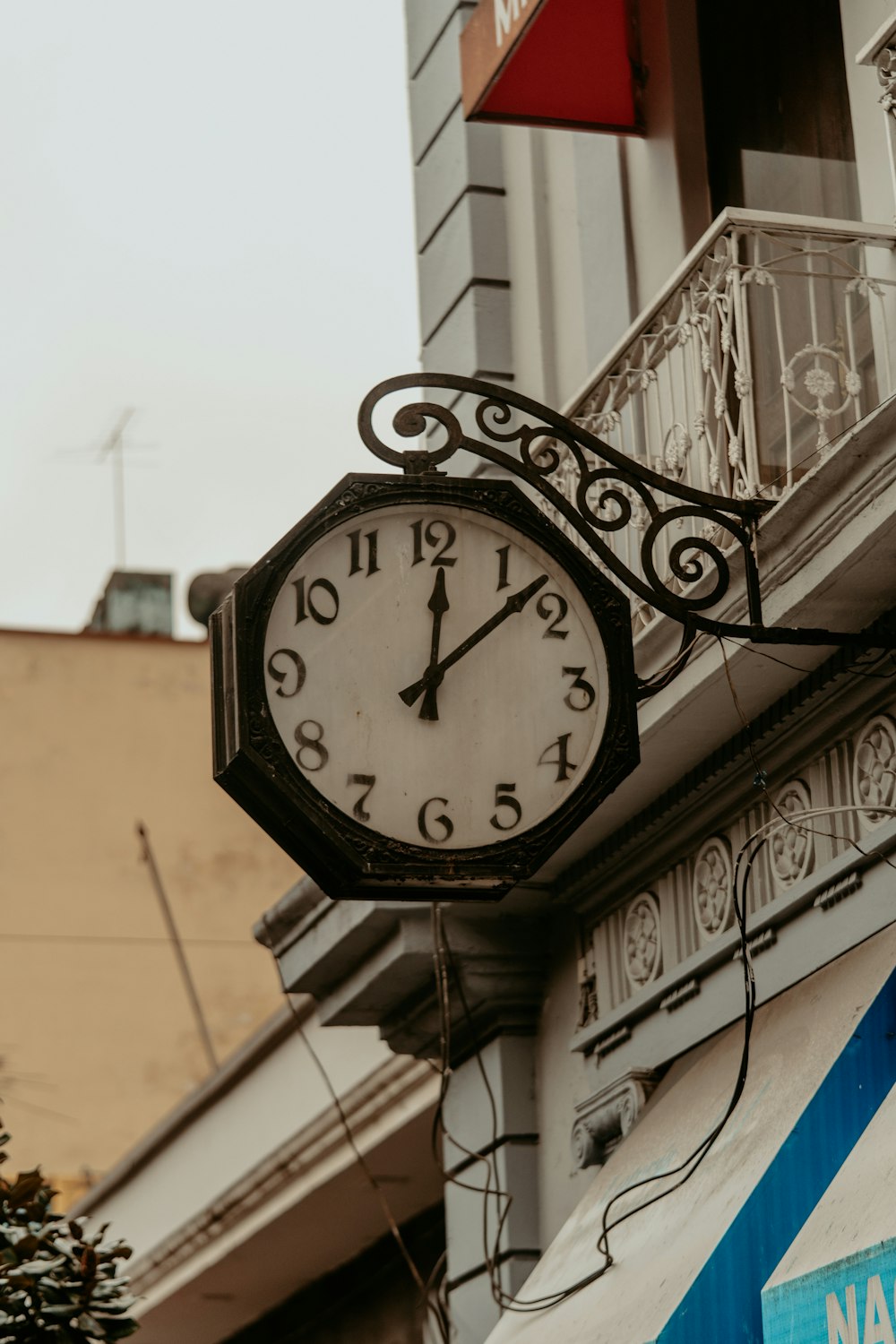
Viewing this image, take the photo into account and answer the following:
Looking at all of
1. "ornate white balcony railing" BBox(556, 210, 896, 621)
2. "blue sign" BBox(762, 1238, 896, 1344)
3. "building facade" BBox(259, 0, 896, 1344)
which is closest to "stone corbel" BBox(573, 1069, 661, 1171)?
"building facade" BBox(259, 0, 896, 1344)

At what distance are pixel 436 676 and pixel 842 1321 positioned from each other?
70.2 inches

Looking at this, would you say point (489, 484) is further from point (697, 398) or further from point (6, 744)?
point (6, 744)

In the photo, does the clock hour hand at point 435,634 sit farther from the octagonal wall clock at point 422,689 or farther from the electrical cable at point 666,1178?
the electrical cable at point 666,1178

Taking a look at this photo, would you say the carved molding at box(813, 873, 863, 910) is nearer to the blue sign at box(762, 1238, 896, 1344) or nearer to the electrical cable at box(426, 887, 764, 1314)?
the electrical cable at box(426, 887, 764, 1314)

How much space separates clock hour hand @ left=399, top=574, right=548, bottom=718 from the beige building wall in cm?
1753

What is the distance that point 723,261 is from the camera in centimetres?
739

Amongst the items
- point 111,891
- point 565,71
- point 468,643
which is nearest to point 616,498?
point 468,643

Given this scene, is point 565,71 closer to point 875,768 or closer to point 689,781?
point 689,781

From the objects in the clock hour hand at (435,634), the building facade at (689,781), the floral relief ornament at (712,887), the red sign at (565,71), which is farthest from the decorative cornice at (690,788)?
the red sign at (565,71)

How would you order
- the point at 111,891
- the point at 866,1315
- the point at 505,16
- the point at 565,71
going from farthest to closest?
1. the point at 111,891
2. the point at 565,71
3. the point at 505,16
4. the point at 866,1315

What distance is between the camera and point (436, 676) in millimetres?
5805

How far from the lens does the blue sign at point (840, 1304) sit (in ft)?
16.8

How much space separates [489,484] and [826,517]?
1.02 meters

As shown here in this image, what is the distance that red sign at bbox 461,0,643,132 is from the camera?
9211mm
